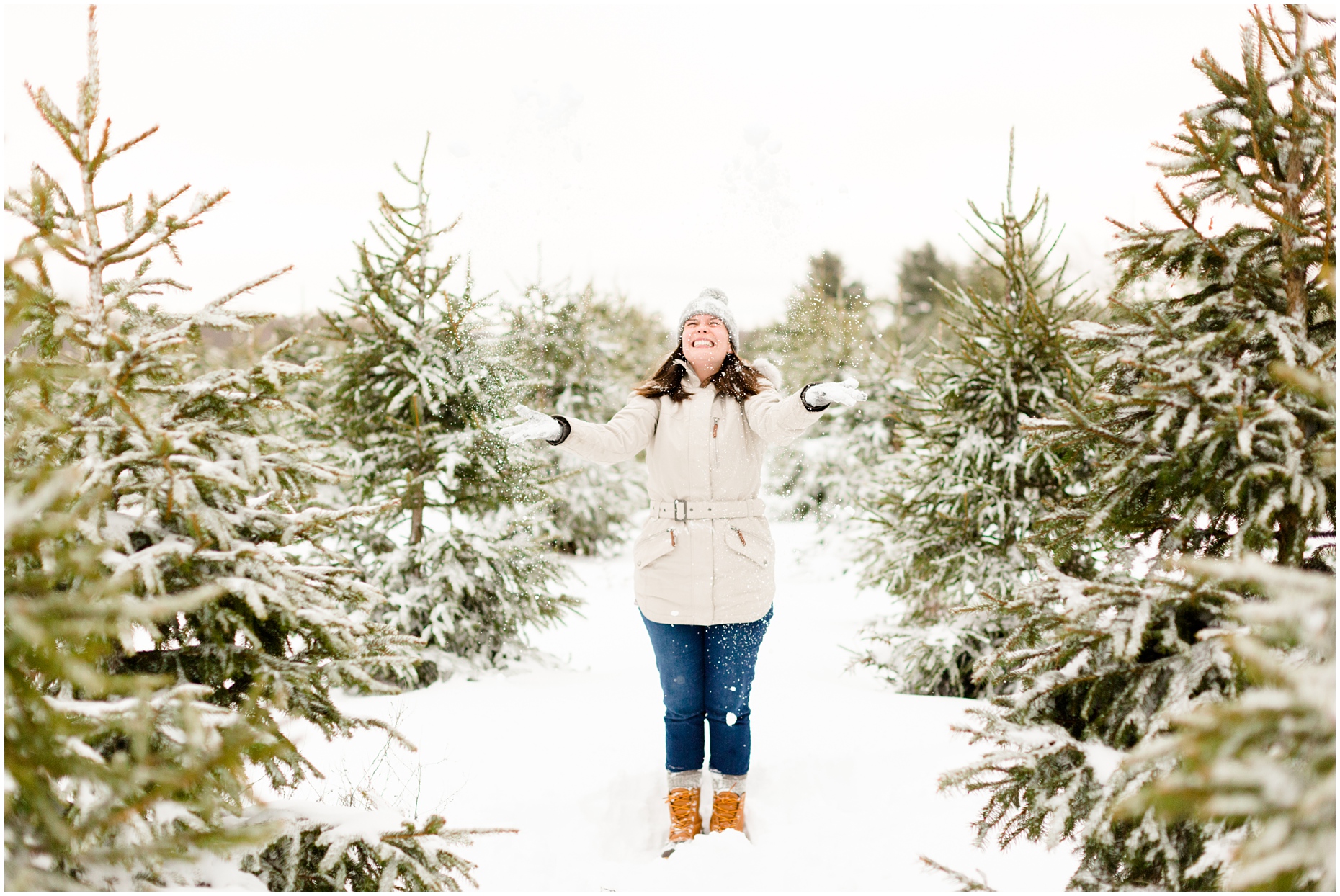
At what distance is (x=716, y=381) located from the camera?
11.7 ft

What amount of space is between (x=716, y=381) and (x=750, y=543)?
75 centimetres

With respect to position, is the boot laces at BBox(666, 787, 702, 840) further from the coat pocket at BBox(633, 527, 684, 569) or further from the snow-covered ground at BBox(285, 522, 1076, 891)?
the coat pocket at BBox(633, 527, 684, 569)

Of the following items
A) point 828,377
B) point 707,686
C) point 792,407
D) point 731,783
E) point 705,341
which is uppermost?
point 828,377

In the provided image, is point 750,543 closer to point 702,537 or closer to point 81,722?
point 702,537

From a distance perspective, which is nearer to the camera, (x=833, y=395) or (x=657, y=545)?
(x=833, y=395)

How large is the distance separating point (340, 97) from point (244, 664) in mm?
4358

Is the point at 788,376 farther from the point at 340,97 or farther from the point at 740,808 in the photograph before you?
the point at 740,808

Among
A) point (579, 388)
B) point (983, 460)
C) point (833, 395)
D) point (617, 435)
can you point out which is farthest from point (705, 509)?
point (579, 388)

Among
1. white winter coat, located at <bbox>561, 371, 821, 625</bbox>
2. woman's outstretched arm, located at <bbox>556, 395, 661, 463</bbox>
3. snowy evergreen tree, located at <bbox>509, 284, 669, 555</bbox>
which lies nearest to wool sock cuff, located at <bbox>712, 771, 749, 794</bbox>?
white winter coat, located at <bbox>561, 371, 821, 625</bbox>

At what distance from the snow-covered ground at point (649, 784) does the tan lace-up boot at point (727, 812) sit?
0.41ft

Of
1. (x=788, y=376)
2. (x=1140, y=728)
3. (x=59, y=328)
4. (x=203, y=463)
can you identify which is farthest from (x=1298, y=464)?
(x=788, y=376)

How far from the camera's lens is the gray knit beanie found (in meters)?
3.56

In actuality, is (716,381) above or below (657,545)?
above

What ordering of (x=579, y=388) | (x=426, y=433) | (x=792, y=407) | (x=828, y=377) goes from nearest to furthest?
(x=792, y=407) → (x=426, y=433) → (x=579, y=388) → (x=828, y=377)
